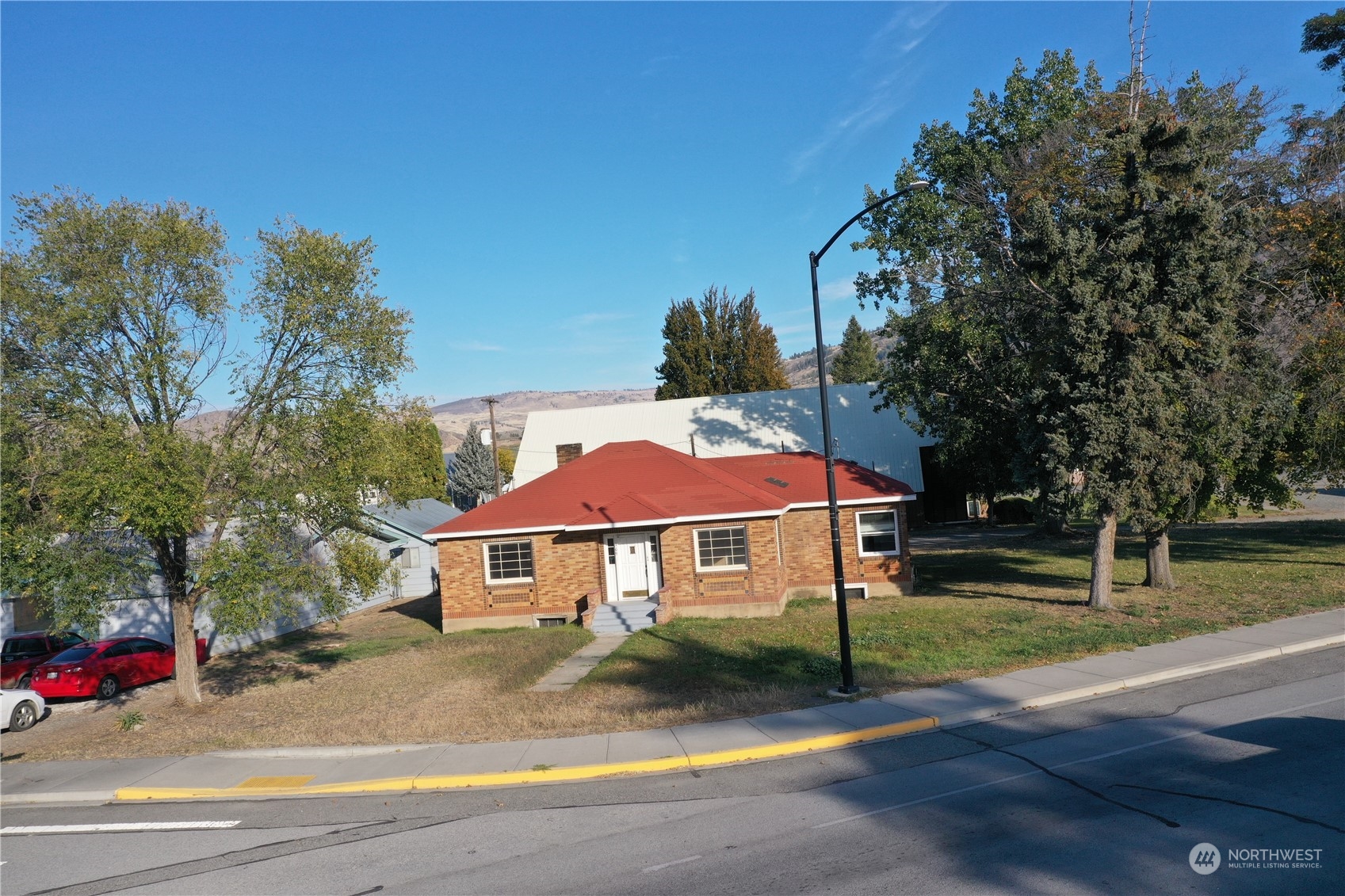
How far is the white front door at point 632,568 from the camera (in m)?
25.5

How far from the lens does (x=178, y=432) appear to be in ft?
50.9

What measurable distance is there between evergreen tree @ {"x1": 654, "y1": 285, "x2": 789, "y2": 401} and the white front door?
148 feet

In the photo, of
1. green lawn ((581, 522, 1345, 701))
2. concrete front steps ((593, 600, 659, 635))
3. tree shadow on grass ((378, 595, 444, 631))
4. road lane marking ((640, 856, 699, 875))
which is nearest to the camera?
road lane marking ((640, 856, 699, 875))

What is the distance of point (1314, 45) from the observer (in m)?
31.7

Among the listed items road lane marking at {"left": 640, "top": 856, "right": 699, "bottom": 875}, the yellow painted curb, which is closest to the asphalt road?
road lane marking at {"left": 640, "top": 856, "right": 699, "bottom": 875}

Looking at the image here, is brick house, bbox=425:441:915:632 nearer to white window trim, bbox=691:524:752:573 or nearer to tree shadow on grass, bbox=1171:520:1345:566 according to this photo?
white window trim, bbox=691:524:752:573

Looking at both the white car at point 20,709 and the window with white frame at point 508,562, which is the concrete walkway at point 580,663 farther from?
the white car at point 20,709

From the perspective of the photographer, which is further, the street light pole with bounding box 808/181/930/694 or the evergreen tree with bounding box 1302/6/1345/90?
the evergreen tree with bounding box 1302/6/1345/90

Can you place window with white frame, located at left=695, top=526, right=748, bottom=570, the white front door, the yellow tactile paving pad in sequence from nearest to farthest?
1. the yellow tactile paving pad
2. window with white frame, located at left=695, top=526, right=748, bottom=570
3. the white front door

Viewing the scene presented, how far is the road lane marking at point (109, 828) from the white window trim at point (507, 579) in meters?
15.5

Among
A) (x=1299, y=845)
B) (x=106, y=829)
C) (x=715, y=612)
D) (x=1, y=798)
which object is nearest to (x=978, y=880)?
(x=1299, y=845)

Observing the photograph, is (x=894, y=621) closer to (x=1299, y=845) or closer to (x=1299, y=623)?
(x=1299, y=623)

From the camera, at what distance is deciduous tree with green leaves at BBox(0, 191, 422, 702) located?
46.4 ft

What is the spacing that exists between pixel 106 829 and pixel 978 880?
10.1 meters
